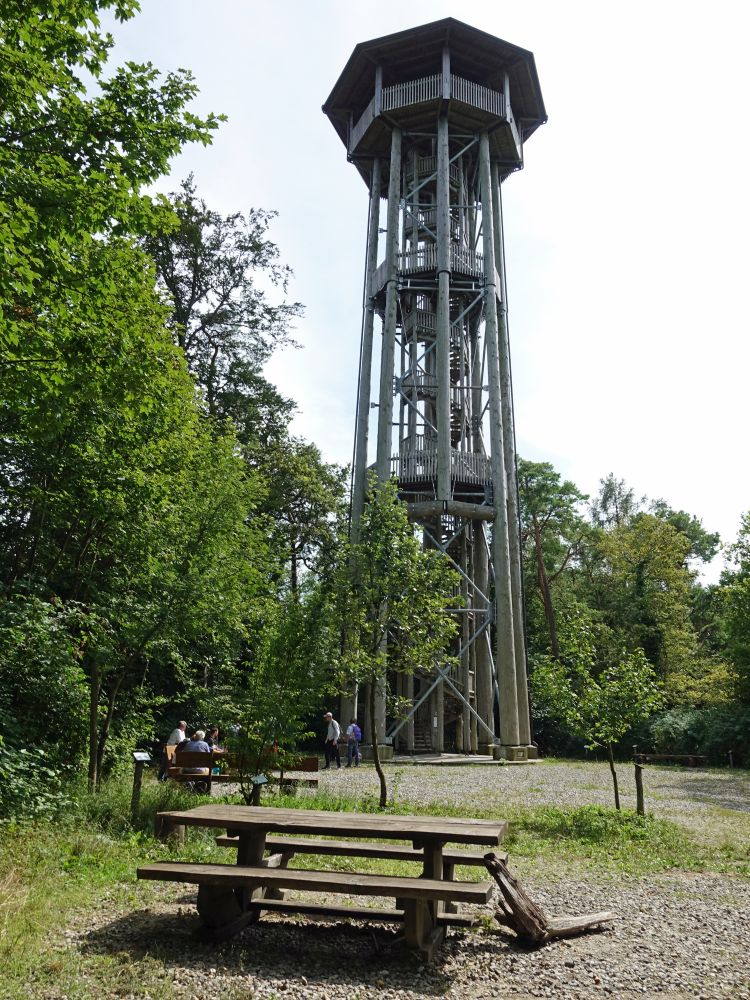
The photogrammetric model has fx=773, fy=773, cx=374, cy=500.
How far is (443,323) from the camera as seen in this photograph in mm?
22578

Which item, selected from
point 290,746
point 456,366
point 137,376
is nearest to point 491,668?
point 456,366

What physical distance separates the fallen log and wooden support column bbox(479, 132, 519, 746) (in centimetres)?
1552

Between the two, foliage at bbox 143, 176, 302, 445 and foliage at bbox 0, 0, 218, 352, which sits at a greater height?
foliage at bbox 143, 176, 302, 445

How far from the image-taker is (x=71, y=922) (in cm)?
539

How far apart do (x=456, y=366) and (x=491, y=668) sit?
9.98 meters

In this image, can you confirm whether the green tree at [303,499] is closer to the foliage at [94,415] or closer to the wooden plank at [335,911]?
the foliage at [94,415]

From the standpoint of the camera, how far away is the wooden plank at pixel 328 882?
4855 mm

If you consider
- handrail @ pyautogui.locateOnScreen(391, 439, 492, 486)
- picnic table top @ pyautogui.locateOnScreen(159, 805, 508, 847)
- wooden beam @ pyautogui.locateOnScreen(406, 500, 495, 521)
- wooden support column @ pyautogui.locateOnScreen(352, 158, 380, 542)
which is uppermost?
wooden support column @ pyautogui.locateOnScreen(352, 158, 380, 542)

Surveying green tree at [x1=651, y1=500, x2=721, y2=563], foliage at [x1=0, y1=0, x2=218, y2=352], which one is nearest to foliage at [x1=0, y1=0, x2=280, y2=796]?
foliage at [x1=0, y1=0, x2=218, y2=352]

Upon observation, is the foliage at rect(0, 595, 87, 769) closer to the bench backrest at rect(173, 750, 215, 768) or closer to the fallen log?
the bench backrest at rect(173, 750, 215, 768)

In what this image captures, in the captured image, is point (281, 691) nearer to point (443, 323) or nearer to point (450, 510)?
point (450, 510)

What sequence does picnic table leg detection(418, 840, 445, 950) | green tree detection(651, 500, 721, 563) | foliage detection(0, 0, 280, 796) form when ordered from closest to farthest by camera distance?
picnic table leg detection(418, 840, 445, 950) → foliage detection(0, 0, 280, 796) → green tree detection(651, 500, 721, 563)

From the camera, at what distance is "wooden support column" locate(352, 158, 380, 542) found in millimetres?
23422

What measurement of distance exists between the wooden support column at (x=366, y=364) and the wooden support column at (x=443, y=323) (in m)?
2.81
